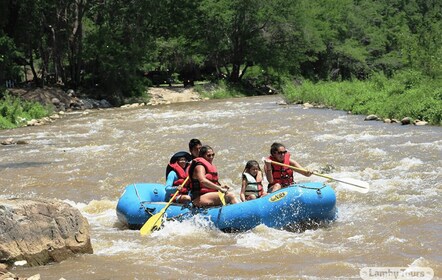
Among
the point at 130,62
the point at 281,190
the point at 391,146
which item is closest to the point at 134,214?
the point at 281,190

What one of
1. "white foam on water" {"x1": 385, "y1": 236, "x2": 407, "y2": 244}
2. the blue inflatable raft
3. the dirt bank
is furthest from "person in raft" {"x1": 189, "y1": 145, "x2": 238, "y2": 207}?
the dirt bank

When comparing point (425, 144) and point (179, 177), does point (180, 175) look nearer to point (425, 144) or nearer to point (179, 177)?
point (179, 177)

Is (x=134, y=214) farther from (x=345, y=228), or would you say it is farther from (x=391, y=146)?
(x=391, y=146)

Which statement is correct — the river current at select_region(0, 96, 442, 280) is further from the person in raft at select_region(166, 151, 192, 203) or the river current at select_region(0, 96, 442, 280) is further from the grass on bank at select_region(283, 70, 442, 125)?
the grass on bank at select_region(283, 70, 442, 125)

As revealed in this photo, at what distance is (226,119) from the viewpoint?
2038 centimetres

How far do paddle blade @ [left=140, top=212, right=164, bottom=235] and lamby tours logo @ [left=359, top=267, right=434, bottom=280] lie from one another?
2.67 m

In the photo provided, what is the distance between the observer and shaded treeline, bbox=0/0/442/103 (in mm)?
29188

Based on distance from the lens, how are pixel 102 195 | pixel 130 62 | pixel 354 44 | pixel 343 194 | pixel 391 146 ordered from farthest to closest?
pixel 354 44 → pixel 130 62 → pixel 391 146 → pixel 102 195 → pixel 343 194

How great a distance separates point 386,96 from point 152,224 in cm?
1452

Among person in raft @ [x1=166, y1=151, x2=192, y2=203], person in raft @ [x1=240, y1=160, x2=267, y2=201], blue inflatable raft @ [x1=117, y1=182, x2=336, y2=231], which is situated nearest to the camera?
blue inflatable raft @ [x1=117, y1=182, x2=336, y2=231]

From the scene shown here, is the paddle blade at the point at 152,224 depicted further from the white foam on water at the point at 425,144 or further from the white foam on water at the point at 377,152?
the white foam on water at the point at 425,144

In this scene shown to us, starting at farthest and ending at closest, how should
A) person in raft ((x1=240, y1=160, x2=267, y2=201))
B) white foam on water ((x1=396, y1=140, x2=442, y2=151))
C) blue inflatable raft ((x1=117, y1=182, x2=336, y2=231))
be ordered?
white foam on water ((x1=396, y1=140, x2=442, y2=151)), person in raft ((x1=240, y1=160, x2=267, y2=201)), blue inflatable raft ((x1=117, y1=182, x2=336, y2=231))

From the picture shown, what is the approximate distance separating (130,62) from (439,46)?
49.0 feet

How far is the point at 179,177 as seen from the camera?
8.28m
